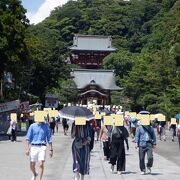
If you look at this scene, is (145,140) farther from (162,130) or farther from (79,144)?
(162,130)

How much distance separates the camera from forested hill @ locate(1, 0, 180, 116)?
134 feet

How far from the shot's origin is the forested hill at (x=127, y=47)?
40.9 meters

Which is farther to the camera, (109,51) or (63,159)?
(109,51)

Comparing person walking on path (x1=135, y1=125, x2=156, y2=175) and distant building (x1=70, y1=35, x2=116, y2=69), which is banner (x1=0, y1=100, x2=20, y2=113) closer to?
person walking on path (x1=135, y1=125, x2=156, y2=175)

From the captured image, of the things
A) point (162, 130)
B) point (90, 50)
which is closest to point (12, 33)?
point (162, 130)

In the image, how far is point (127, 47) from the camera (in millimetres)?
112188

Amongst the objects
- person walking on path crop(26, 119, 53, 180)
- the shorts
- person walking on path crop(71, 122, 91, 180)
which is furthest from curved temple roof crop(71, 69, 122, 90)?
person walking on path crop(71, 122, 91, 180)

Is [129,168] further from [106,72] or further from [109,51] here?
[109,51]

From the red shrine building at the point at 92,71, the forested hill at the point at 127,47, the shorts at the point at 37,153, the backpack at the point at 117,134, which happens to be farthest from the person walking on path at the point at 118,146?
the red shrine building at the point at 92,71

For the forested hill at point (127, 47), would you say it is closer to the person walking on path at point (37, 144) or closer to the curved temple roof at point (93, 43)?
Answer: the curved temple roof at point (93, 43)

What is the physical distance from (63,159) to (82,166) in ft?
22.8

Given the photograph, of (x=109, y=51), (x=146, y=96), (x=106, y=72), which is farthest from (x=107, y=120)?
(x=109, y=51)

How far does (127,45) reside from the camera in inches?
4412

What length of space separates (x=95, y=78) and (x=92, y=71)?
59.8 inches
